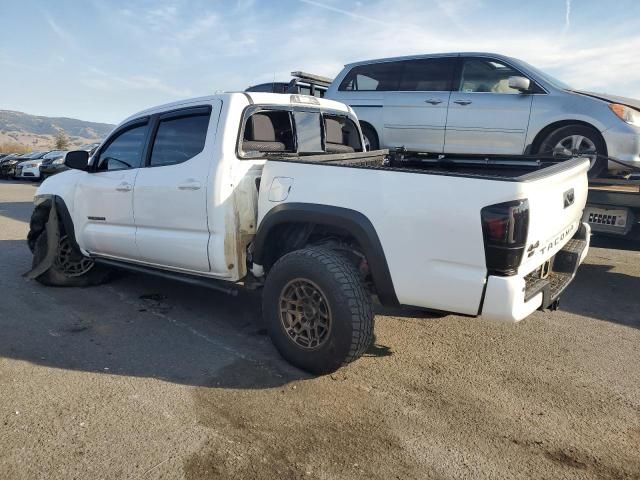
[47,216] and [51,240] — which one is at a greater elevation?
[47,216]

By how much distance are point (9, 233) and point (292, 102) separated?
21.9 ft

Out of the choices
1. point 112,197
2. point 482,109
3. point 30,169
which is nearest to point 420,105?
point 482,109

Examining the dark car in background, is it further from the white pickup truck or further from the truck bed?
the truck bed

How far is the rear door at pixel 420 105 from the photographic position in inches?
260

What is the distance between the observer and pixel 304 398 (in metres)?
3.13

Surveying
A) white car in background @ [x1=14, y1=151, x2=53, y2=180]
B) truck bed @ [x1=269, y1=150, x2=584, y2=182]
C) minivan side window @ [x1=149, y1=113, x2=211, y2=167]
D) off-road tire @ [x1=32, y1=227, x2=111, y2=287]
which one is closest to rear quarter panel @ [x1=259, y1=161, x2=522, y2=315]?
truck bed @ [x1=269, y1=150, x2=584, y2=182]

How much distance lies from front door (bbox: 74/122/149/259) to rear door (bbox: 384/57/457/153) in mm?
3632

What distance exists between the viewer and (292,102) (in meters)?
4.41

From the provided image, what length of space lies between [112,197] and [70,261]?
127 cm

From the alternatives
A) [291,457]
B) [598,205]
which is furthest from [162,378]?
[598,205]

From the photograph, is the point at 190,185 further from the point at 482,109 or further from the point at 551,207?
the point at 482,109

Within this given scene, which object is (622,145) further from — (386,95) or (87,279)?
(87,279)

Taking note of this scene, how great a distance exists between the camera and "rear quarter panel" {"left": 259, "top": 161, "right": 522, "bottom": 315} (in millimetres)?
2727

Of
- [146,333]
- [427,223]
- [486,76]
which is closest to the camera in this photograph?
[427,223]
